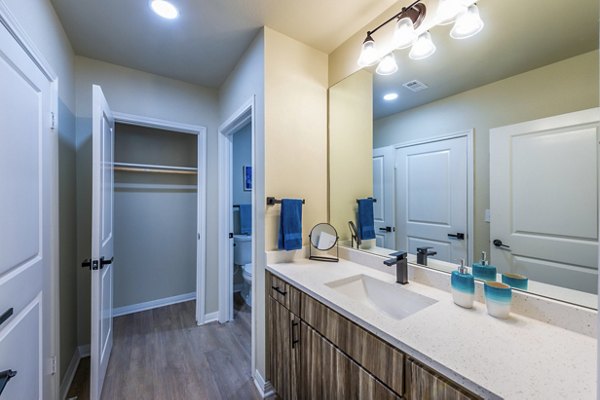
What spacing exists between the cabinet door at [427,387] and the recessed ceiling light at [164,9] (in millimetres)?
2110

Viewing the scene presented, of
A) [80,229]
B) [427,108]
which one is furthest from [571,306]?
[80,229]

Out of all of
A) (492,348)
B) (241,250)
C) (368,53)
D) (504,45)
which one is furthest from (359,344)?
(241,250)

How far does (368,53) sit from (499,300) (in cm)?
147

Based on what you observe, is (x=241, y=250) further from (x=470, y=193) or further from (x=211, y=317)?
(x=470, y=193)

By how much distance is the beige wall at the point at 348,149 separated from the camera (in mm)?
1819

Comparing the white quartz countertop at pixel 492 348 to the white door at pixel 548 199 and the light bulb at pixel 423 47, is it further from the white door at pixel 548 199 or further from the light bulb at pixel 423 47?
the light bulb at pixel 423 47

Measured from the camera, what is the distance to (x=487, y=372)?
0.65 metres

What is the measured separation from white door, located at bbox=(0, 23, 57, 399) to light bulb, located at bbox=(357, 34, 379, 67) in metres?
1.68

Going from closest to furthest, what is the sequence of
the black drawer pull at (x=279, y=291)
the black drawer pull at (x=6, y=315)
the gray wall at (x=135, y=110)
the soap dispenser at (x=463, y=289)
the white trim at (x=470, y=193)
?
the black drawer pull at (x=6, y=315) → the soap dispenser at (x=463, y=289) → the white trim at (x=470, y=193) → the black drawer pull at (x=279, y=291) → the gray wall at (x=135, y=110)

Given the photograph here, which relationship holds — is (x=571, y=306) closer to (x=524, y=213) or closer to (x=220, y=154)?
(x=524, y=213)

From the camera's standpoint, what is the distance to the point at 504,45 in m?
1.16

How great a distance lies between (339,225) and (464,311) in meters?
1.00

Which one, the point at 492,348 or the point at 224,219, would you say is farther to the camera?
the point at 224,219

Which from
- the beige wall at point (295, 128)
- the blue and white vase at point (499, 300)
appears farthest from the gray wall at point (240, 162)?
the blue and white vase at point (499, 300)
